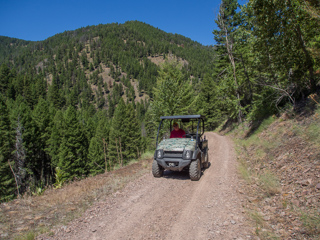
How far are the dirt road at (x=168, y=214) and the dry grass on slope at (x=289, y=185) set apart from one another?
1.69 feet

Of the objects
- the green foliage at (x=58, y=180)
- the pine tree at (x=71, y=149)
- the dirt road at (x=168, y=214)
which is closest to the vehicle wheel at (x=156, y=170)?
the dirt road at (x=168, y=214)

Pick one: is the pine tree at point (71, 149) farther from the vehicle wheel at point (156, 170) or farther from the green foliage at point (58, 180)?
the vehicle wheel at point (156, 170)

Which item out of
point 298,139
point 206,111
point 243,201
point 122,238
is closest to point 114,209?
point 122,238

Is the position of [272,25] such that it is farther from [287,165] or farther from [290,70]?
[287,165]

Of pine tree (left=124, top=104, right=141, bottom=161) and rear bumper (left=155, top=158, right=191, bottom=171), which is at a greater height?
rear bumper (left=155, top=158, right=191, bottom=171)

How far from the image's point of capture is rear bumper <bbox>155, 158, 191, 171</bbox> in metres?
7.17

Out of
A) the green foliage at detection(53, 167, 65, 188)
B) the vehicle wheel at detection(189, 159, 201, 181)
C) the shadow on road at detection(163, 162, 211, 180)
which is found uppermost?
the vehicle wheel at detection(189, 159, 201, 181)

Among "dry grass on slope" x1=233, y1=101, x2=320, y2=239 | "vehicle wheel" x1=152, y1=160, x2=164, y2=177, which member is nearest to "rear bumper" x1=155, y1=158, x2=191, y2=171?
A: "vehicle wheel" x1=152, y1=160, x2=164, y2=177

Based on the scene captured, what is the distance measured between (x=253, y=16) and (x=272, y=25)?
155cm

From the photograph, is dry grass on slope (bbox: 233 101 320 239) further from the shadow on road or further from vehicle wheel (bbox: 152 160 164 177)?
vehicle wheel (bbox: 152 160 164 177)

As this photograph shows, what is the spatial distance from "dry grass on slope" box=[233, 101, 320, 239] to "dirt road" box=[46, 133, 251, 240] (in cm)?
52

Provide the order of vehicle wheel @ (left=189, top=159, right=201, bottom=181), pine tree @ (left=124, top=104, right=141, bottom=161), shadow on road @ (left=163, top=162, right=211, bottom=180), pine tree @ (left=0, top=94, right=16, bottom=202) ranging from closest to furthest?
vehicle wheel @ (left=189, top=159, right=201, bottom=181) → shadow on road @ (left=163, top=162, right=211, bottom=180) → pine tree @ (left=0, top=94, right=16, bottom=202) → pine tree @ (left=124, top=104, right=141, bottom=161)

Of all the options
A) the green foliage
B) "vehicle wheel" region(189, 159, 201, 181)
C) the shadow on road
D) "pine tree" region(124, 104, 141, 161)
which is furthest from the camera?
"pine tree" region(124, 104, 141, 161)

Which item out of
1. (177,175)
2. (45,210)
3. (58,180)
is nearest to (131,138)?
(58,180)
